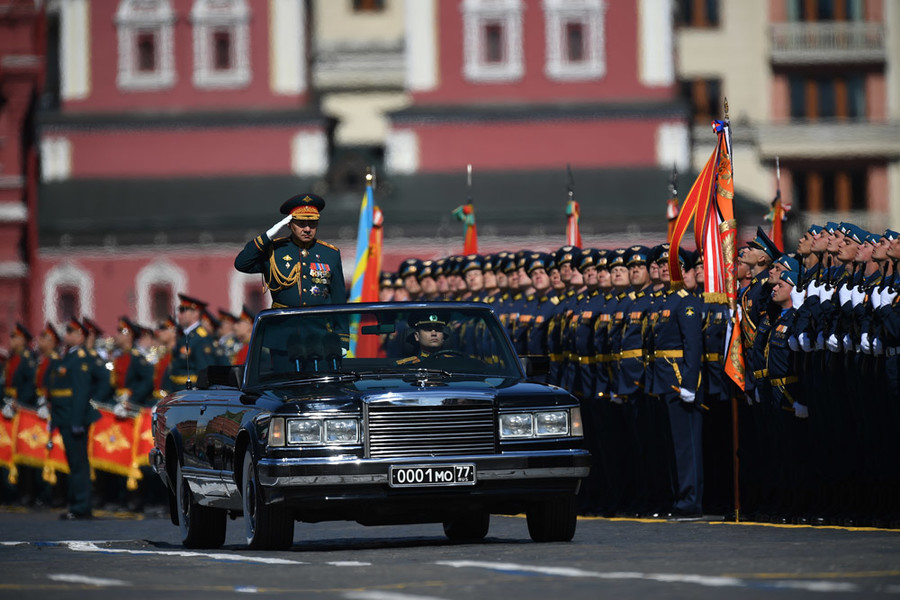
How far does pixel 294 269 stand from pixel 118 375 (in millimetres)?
10661

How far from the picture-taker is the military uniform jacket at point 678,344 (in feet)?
58.7

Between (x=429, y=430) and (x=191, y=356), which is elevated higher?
(x=429, y=430)

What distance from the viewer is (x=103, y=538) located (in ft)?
60.7

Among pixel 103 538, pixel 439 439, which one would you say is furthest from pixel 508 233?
pixel 439 439

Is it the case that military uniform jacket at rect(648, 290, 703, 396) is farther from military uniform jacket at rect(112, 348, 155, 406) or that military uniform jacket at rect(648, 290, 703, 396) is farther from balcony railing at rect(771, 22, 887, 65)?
balcony railing at rect(771, 22, 887, 65)

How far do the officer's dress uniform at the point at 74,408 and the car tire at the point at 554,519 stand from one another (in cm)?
1122

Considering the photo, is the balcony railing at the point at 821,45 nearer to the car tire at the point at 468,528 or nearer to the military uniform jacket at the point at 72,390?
the military uniform jacket at the point at 72,390

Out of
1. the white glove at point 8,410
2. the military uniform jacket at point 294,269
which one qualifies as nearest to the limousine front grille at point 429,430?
the military uniform jacket at point 294,269

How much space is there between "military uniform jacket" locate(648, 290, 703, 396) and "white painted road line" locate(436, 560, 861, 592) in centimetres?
526

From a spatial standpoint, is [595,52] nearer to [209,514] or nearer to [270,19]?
[270,19]

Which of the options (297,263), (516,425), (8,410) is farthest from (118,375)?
(516,425)

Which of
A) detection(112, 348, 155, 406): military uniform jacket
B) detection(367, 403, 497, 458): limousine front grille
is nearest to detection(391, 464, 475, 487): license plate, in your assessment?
detection(367, 403, 497, 458): limousine front grille

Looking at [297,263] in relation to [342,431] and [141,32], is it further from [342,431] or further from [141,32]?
[141,32]

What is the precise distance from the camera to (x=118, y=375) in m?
26.9
